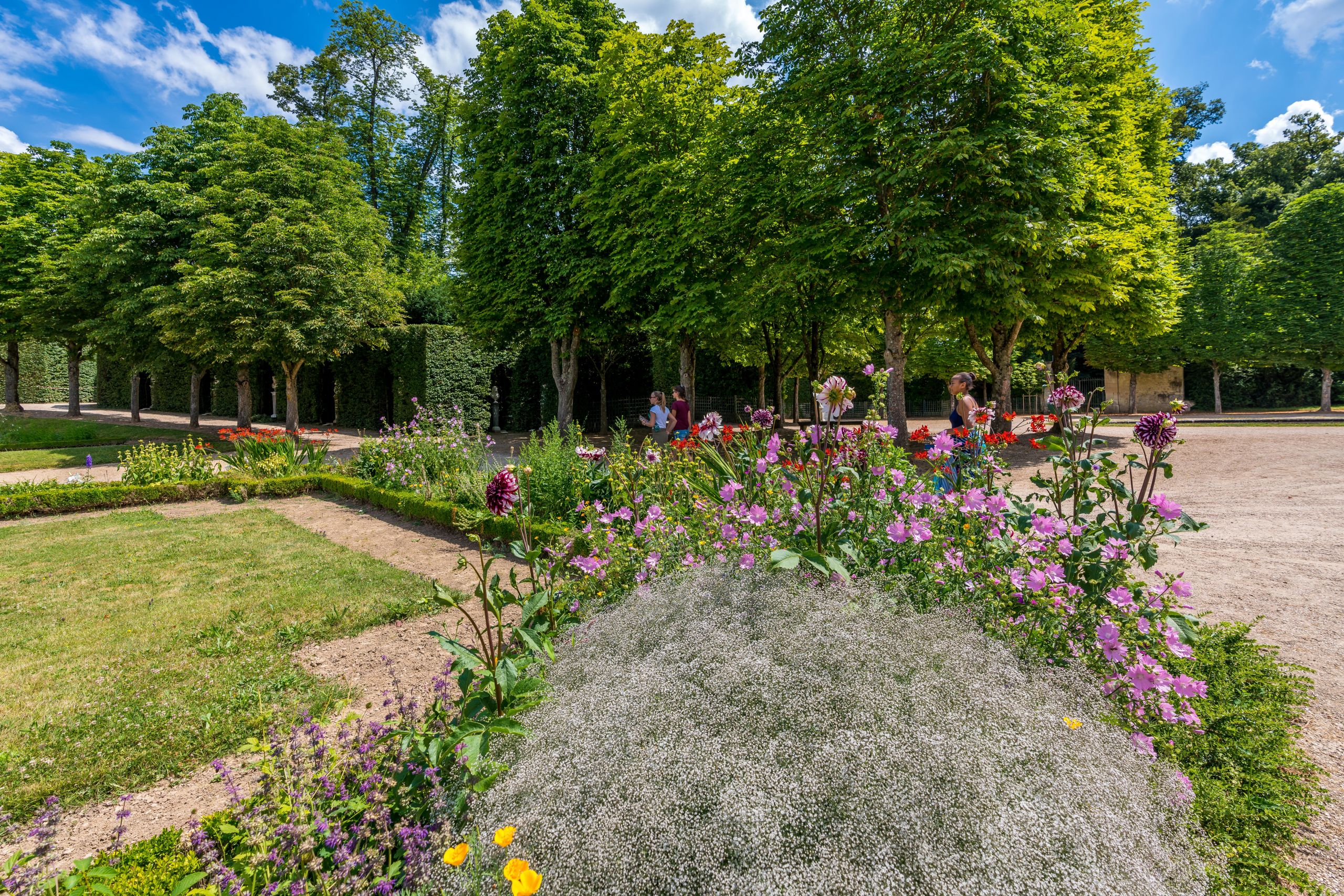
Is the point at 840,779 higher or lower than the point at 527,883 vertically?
higher

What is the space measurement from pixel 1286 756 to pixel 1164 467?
117 cm

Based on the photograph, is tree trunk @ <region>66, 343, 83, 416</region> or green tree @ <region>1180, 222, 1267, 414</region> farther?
green tree @ <region>1180, 222, 1267, 414</region>

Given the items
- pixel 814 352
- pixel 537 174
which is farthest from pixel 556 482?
pixel 537 174

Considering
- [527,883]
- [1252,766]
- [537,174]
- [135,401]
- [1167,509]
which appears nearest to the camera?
[527,883]

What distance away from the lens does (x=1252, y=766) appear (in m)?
2.10

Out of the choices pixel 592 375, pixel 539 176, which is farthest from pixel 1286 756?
pixel 592 375

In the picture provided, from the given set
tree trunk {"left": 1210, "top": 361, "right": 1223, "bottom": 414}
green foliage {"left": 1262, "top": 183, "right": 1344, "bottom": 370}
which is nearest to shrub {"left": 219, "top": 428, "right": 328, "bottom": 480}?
green foliage {"left": 1262, "top": 183, "right": 1344, "bottom": 370}

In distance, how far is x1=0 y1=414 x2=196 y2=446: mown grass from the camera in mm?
15914

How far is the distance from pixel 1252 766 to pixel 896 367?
35.5 feet

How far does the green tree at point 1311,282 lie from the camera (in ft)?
77.5

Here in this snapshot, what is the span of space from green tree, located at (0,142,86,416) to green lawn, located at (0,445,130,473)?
21.0ft

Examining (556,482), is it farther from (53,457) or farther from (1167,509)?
(53,457)

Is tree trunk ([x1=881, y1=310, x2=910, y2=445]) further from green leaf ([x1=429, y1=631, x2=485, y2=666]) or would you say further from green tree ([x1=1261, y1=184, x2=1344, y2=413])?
green tree ([x1=1261, y1=184, x2=1344, y2=413])

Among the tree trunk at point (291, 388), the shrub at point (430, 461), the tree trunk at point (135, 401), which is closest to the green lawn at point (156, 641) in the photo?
the shrub at point (430, 461)
